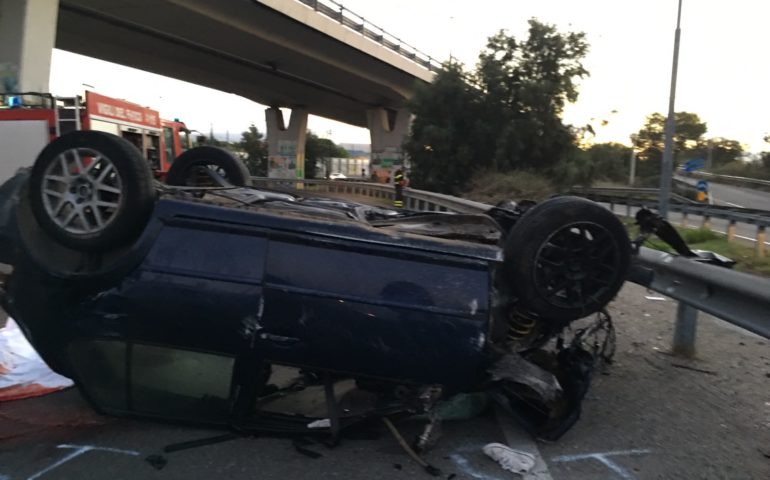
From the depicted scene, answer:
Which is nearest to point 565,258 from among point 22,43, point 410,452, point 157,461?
point 410,452

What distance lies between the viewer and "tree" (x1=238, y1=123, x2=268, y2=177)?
7944cm

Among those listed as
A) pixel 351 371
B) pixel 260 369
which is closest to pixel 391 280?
pixel 351 371

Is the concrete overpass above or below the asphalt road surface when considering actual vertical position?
above

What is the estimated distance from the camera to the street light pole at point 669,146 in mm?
12283

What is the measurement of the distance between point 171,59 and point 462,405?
40.6 meters

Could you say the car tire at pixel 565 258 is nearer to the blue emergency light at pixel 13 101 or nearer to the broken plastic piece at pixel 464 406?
the broken plastic piece at pixel 464 406

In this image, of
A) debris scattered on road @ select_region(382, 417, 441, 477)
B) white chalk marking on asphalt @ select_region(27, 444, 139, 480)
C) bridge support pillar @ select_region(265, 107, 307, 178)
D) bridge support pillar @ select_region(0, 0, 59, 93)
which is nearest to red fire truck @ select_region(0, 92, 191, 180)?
bridge support pillar @ select_region(0, 0, 59, 93)

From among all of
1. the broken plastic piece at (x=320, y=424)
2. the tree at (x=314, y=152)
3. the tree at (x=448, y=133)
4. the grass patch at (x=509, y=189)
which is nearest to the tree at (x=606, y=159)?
the tree at (x=448, y=133)

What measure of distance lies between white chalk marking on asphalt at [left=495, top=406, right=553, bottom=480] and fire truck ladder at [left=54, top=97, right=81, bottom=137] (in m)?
15.1

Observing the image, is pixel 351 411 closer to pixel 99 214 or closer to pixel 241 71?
pixel 99 214

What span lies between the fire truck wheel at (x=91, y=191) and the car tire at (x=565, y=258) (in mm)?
2120

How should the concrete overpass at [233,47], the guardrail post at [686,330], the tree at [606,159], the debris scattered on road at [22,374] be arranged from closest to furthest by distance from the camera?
1. the debris scattered on road at [22,374]
2. the guardrail post at [686,330]
3. the concrete overpass at [233,47]
4. the tree at [606,159]

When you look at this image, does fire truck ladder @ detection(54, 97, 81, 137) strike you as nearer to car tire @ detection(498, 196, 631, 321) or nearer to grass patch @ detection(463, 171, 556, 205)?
grass patch @ detection(463, 171, 556, 205)

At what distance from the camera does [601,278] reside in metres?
3.82
